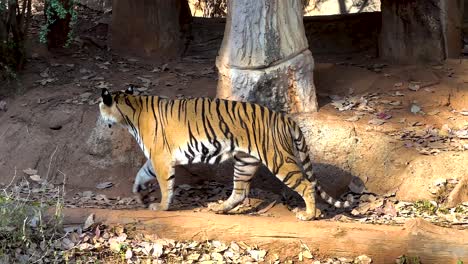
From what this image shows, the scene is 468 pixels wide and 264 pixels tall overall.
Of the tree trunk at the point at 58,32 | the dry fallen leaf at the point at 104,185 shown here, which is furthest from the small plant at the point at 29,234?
the tree trunk at the point at 58,32

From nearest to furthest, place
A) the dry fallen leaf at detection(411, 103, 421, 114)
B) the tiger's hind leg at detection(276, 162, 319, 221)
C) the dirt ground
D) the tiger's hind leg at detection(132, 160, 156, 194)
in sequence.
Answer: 1. the tiger's hind leg at detection(276, 162, 319, 221)
2. the tiger's hind leg at detection(132, 160, 156, 194)
3. the dirt ground
4. the dry fallen leaf at detection(411, 103, 421, 114)

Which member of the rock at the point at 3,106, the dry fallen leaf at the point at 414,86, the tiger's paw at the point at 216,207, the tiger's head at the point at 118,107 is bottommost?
the tiger's paw at the point at 216,207

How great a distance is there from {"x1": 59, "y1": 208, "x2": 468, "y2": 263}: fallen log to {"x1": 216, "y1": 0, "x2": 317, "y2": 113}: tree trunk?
2.07m

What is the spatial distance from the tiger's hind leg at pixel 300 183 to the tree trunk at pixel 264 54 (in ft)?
4.85

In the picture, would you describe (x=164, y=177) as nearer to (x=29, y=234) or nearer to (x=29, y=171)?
(x=29, y=234)

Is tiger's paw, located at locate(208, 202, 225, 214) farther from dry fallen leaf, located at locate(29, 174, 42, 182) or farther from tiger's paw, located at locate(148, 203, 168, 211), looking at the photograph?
dry fallen leaf, located at locate(29, 174, 42, 182)

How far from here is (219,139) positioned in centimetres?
707

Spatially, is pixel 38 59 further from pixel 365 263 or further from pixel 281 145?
pixel 365 263

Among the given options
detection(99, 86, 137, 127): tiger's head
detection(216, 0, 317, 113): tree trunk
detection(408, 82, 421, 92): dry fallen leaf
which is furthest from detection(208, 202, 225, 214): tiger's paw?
detection(408, 82, 421, 92): dry fallen leaf

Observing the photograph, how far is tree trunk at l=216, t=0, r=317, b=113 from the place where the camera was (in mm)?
8039

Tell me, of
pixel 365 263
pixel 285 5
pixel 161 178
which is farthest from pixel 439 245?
pixel 285 5

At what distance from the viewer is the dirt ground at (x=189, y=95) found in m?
7.77

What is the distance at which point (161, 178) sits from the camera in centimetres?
709

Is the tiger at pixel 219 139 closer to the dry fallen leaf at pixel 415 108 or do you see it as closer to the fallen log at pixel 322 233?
the fallen log at pixel 322 233
